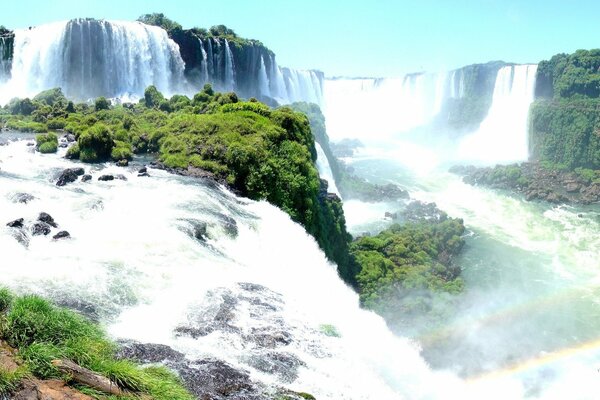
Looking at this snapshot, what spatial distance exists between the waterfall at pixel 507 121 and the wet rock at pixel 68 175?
212ft

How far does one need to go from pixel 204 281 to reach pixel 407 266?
20475mm

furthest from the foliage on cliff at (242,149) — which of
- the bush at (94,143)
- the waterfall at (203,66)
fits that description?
the waterfall at (203,66)

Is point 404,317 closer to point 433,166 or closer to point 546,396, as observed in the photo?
point 546,396

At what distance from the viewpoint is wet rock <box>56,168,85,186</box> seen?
57.1 ft

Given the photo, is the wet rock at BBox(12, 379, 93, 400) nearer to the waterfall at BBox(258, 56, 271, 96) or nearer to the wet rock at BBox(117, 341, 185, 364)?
the wet rock at BBox(117, 341, 185, 364)

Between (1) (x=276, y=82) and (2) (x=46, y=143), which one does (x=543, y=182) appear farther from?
(2) (x=46, y=143)

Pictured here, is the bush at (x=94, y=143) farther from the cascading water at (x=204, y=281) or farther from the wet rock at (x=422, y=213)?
the wet rock at (x=422, y=213)

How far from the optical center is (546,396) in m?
18.7

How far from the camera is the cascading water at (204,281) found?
9.17 metres

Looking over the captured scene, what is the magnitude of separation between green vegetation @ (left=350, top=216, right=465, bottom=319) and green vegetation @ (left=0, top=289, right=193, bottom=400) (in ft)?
60.5

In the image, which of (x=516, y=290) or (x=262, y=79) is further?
(x=262, y=79)

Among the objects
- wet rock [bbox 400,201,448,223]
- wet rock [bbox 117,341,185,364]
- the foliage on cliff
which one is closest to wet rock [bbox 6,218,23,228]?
wet rock [bbox 117,341,185,364]

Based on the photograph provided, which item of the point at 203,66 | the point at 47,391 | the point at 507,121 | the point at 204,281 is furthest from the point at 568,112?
the point at 47,391

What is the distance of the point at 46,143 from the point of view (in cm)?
2255
